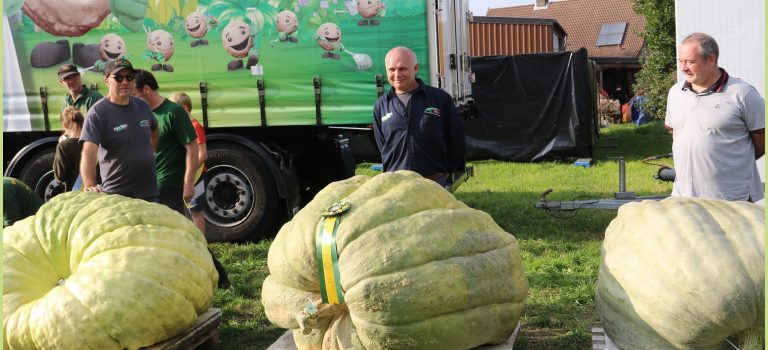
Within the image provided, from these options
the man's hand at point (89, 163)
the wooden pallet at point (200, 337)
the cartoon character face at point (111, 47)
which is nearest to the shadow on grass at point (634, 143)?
the cartoon character face at point (111, 47)

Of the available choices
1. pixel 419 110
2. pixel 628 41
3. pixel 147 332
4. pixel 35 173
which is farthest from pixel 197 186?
pixel 628 41

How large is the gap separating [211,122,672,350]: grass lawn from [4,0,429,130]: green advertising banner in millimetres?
1572

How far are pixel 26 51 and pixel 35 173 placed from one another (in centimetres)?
131

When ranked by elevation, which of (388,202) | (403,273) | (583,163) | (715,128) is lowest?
(583,163)

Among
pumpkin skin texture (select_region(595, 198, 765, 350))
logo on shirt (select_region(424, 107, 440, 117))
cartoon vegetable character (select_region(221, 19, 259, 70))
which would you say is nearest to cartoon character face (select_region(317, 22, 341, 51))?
cartoon vegetable character (select_region(221, 19, 259, 70))

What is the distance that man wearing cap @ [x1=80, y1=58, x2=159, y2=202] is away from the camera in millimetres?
5164

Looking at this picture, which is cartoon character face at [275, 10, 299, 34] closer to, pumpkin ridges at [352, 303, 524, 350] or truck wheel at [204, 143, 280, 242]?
truck wheel at [204, 143, 280, 242]

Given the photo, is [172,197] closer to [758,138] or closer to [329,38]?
[329,38]

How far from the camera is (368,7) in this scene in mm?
7625

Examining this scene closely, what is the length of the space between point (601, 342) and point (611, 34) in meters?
41.7

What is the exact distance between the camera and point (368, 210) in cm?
324

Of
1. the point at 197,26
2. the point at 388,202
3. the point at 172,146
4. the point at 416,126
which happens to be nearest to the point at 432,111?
the point at 416,126

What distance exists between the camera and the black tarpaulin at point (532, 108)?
599 inches

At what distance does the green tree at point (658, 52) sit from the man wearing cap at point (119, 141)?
19546 millimetres
